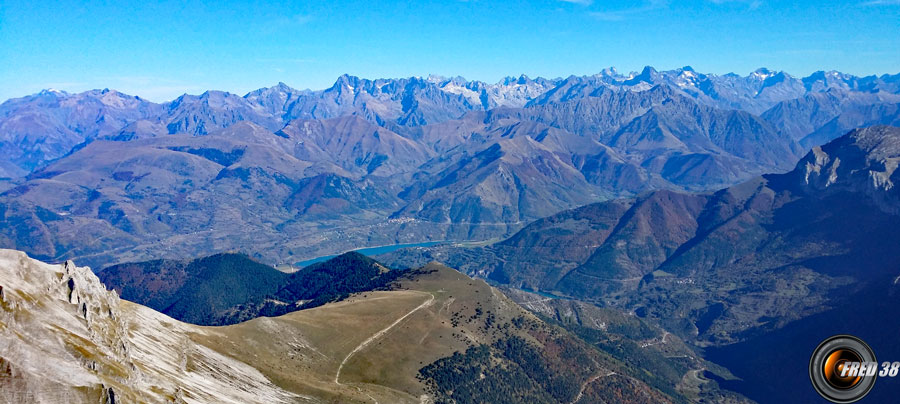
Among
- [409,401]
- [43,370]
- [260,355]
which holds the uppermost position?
[43,370]

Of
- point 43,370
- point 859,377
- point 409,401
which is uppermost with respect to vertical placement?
point 859,377

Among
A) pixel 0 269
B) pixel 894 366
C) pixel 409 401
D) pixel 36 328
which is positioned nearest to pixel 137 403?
pixel 36 328

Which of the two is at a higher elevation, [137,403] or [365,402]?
[137,403]

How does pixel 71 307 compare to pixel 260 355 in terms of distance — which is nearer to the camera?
pixel 71 307

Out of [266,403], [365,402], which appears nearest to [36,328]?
[266,403]

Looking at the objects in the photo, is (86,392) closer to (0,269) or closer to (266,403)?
(0,269)

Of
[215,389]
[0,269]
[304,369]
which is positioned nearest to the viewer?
[0,269]

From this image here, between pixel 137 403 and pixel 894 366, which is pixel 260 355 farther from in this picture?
pixel 894 366

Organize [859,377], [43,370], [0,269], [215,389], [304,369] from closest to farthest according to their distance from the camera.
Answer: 1. [859,377]
2. [43,370]
3. [0,269]
4. [215,389]
5. [304,369]

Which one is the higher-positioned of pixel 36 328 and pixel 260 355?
pixel 36 328
